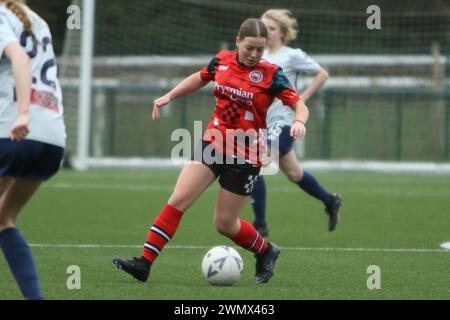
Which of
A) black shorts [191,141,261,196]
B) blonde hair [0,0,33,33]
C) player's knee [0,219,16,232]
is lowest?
player's knee [0,219,16,232]

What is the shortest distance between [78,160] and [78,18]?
2.97 meters

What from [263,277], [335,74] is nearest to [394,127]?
[335,74]

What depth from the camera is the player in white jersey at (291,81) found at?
31.4 feet

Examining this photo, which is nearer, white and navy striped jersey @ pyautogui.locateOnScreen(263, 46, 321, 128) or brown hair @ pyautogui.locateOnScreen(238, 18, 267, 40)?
brown hair @ pyautogui.locateOnScreen(238, 18, 267, 40)

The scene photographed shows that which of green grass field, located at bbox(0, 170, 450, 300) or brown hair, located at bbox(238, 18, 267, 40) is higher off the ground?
brown hair, located at bbox(238, 18, 267, 40)

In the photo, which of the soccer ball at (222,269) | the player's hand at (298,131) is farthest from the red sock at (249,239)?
the player's hand at (298,131)

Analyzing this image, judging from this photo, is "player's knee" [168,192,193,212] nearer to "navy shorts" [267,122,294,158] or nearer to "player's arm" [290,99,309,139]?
"player's arm" [290,99,309,139]

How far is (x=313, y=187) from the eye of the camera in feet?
33.3

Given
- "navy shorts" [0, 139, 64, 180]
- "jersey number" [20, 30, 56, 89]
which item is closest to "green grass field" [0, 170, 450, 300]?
"navy shorts" [0, 139, 64, 180]

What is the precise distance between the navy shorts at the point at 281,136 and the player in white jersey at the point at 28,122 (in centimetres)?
444

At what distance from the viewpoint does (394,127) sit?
21516mm

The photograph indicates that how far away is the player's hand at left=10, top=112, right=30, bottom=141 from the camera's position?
16.2 feet

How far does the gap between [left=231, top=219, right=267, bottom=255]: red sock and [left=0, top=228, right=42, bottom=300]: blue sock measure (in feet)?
6.56
